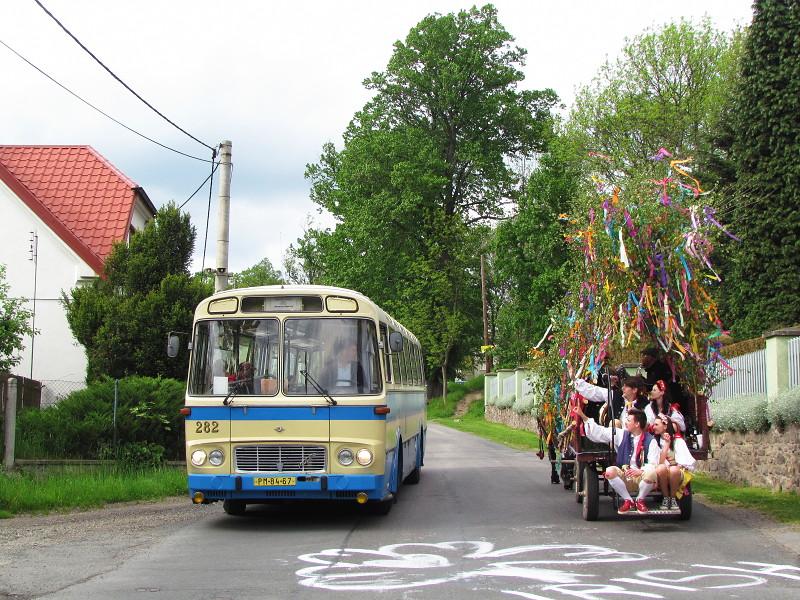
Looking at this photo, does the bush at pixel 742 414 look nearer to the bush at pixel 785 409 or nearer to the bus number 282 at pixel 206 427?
the bush at pixel 785 409

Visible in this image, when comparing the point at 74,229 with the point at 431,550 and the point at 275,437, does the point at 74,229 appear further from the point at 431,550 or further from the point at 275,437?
the point at 431,550

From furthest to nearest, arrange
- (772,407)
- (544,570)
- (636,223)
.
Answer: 1. (772,407)
2. (636,223)
3. (544,570)

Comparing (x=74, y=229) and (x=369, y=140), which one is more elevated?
(x=369, y=140)

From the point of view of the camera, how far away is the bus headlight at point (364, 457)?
1180cm

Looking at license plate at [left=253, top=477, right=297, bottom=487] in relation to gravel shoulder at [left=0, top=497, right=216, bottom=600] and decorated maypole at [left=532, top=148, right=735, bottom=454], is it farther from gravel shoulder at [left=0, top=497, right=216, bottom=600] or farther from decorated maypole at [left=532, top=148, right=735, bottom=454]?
decorated maypole at [left=532, top=148, right=735, bottom=454]

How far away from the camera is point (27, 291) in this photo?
2817 cm

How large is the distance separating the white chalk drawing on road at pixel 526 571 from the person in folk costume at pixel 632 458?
1398 mm

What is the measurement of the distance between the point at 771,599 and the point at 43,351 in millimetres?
24326

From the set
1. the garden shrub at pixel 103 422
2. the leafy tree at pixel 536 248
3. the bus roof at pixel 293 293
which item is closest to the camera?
the bus roof at pixel 293 293

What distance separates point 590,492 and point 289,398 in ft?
12.8

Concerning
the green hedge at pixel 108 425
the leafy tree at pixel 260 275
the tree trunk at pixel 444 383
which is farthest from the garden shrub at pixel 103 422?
the leafy tree at pixel 260 275

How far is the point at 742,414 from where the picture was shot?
16.5 meters

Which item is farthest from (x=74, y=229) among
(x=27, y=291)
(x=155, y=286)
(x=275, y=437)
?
(x=275, y=437)

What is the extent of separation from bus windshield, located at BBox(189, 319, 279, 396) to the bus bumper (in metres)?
1.06
